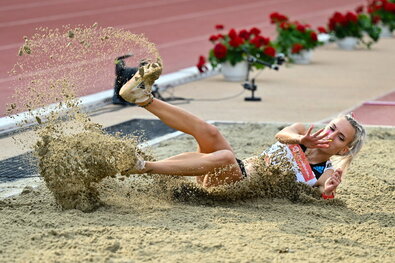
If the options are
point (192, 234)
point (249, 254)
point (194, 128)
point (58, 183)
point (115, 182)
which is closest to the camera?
point (249, 254)

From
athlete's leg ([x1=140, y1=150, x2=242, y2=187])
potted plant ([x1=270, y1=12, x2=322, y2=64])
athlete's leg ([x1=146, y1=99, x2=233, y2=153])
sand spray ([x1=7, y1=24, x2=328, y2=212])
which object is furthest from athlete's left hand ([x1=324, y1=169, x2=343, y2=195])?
potted plant ([x1=270, y1=12, x2=322, y2=64])

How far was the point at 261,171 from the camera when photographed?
6648 mm

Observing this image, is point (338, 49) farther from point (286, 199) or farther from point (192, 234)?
point (192, 234)

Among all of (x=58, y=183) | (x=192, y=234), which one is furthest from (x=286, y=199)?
(x=58, y=183)

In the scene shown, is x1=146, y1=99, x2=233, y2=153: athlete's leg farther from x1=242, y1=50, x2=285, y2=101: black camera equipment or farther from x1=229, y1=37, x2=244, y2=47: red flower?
x1=229, y1=37, x2=244, y2=47: red flower

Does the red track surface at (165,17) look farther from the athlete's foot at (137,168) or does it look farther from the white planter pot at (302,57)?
the athlete's foot at (137,168)

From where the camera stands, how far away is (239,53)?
13.9 m

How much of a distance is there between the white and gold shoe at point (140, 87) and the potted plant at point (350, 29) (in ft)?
41.4

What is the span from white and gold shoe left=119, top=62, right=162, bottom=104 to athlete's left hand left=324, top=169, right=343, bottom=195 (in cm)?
148

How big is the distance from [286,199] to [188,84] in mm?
7115

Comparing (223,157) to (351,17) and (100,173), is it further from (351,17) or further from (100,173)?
(351,17)

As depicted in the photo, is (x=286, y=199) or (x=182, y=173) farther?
(x=286, y=199)

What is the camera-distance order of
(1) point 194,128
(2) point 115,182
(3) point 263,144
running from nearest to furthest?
(1) point 194,128
(2) point 115,182
(3) point 263,144

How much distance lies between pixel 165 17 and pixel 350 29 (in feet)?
18.9
